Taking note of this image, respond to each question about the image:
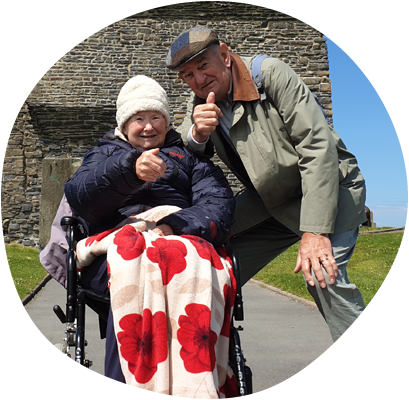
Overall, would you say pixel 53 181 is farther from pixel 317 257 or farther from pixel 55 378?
pixel 317 257

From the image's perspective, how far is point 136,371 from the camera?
2.25m

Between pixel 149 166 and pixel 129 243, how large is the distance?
380 millimetres

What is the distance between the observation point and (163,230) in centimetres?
269

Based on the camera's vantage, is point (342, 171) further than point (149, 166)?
Yes

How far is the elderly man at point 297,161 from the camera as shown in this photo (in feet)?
9.22

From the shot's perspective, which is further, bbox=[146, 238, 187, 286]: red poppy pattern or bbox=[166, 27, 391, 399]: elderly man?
bbox=[166, 27, 391, 399]: elderly man

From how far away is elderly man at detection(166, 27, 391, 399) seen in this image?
2.81m

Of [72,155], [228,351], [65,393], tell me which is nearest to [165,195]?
[228,351]

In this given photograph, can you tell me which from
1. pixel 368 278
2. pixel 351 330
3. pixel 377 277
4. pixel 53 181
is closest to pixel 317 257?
pixel 351 330

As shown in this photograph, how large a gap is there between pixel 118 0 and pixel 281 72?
17.2m

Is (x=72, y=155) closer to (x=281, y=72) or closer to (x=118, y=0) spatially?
(x=118, y=0)

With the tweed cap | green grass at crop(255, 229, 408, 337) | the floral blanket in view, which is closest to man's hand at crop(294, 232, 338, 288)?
the floral blanket

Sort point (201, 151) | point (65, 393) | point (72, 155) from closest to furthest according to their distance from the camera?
point (65, 393) < point (201, 151) < point (72, 155)

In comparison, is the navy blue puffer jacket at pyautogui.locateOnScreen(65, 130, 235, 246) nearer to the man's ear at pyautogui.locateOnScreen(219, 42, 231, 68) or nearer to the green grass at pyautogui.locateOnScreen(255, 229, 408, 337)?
the man's ear at pyautogui.locateOnScreen(219, 42, 231, 68)
